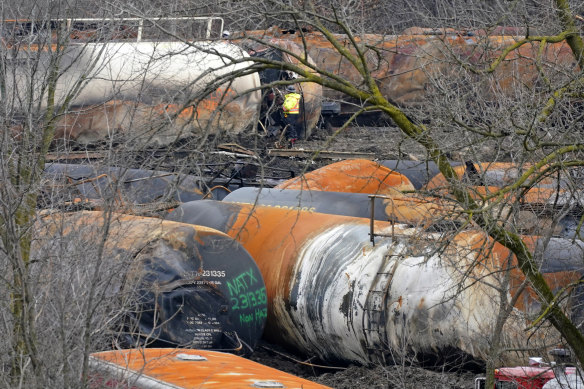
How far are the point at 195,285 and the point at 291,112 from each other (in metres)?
13.0

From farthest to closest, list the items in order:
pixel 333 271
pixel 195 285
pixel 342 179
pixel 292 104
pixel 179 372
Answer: pixel 292 104
pixel 342 179
pixel 333 271
pixel 195 285
pixel 179 372

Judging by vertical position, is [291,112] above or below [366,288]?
above

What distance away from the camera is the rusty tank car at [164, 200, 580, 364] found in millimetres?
9172

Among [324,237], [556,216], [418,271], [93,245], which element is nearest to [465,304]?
[418,271]

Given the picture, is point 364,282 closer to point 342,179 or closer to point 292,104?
point 342,179

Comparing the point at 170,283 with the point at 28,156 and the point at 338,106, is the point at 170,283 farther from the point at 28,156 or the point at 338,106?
the point at 338,106

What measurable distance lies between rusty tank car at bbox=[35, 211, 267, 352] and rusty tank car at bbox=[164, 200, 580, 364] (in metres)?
0.57

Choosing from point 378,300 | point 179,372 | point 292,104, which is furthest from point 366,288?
point 292,104

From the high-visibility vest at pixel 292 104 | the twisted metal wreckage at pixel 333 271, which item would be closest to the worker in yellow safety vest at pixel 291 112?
the high-visibility vest at pixel 292 104

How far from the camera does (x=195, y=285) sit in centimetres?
948

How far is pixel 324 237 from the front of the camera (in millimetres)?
11133

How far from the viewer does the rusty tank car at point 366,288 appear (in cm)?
917

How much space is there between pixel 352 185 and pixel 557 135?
18.0 ft

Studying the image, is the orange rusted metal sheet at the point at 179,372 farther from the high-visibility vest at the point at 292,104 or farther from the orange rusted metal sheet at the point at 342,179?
the high-visibility vest at the point at 292,104
